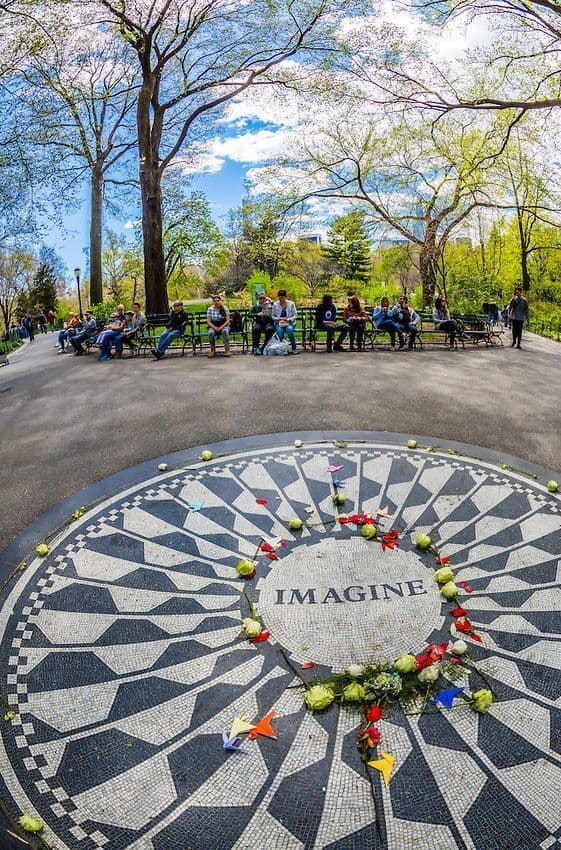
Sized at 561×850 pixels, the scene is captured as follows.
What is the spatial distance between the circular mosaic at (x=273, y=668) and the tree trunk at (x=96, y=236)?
73.8 feet

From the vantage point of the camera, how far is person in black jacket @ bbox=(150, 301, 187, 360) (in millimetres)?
13688

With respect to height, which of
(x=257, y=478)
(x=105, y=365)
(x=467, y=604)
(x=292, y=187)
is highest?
(x=292, y=187)

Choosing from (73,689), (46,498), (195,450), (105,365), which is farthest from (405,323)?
(73,689)

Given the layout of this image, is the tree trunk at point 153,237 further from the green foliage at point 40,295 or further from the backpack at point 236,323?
the green foliage at point 40,295

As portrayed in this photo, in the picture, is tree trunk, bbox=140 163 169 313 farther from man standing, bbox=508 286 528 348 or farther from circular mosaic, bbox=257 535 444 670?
circular mosaic, bbox=257 535 444 670

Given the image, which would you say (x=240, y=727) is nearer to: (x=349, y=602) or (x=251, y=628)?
(x=251, y=628)

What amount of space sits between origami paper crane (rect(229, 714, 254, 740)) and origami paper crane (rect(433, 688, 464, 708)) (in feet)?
3.81

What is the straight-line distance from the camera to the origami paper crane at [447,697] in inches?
139

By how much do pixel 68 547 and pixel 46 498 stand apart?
127cm

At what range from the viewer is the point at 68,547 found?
540 cm

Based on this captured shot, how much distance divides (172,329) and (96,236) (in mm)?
15779

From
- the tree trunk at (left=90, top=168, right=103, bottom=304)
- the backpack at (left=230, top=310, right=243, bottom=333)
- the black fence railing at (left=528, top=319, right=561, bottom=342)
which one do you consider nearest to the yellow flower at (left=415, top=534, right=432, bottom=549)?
the backpack at (left=230, top=310, right=243, bottom=333)

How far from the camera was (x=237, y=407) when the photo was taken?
9.30 m

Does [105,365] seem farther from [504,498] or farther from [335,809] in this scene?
[335,809]
